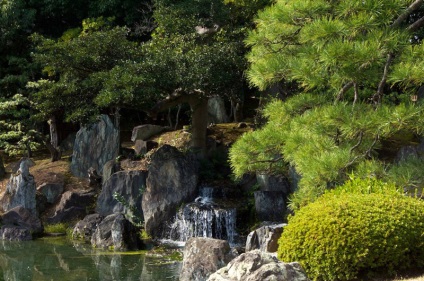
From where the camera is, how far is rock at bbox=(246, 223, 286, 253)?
35.3ft

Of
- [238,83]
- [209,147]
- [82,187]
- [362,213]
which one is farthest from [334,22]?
[82,187]

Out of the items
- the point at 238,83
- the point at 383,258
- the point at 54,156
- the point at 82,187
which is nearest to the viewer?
the point at 383,258

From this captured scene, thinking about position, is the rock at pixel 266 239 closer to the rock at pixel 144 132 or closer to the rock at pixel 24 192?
the rock at pixel 24 192

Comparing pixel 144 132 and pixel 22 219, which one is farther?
pixel 144 132

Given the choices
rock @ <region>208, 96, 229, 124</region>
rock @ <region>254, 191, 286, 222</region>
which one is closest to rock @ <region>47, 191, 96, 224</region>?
rock @ <region>254, 191, 286, 222</region>

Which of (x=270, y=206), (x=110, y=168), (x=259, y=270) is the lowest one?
(x=259, y=270)

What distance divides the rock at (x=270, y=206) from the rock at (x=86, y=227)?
388 centimetres

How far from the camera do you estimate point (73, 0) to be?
22.5 metres

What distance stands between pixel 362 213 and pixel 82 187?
1204 centimetres

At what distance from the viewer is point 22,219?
50.8 feet

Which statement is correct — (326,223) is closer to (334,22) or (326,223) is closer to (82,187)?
(334,22)

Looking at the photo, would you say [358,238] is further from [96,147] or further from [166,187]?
[96,147]

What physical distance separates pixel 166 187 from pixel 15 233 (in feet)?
12.3

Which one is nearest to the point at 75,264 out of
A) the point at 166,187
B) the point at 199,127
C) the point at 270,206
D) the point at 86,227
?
the point at 86,227
